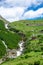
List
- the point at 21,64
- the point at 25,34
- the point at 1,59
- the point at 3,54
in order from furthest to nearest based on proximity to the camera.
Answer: the point at 25,34
the point at 3,54
the point at 1,59
the point at 21,64

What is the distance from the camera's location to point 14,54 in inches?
4026

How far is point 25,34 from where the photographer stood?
164 metres

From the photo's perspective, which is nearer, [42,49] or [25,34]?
[42,49]

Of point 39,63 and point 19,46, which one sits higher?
point 19,46

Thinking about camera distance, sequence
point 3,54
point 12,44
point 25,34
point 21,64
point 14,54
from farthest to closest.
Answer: point 25,34 < point 12,44 < point 14,54 < point 3,54 < point 21,64

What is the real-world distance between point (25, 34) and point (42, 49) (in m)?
72.6

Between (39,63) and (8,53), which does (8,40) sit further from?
(39,63)

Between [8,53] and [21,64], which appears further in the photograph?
[8,53]

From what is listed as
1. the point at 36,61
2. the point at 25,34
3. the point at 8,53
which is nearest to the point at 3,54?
the point at 8,53

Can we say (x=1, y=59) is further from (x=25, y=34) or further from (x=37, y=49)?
(x=25, y=34)

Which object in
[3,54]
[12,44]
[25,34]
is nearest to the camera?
[3,54]

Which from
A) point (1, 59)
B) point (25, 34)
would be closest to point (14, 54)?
point (1, 59)

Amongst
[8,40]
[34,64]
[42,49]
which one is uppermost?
[8,40]

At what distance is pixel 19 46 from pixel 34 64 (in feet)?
210
